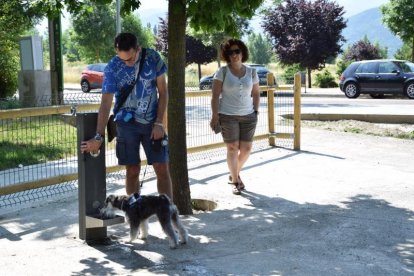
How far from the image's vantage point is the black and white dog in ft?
16.7

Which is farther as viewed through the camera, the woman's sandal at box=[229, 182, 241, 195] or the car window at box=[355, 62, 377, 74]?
the car window at box=[355, 62, 377, 74]

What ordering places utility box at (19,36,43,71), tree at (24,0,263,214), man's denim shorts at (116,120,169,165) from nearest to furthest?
1. man's denim shorts at (116,120,169,165)
2. tree at (24,0,263,214)
3. utility box at (19,36,43,71)

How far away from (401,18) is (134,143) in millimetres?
30474

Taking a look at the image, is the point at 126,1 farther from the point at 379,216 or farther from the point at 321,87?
the point at 321,87

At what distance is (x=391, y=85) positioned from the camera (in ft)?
82.4

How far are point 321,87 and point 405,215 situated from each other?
3163 centimetres

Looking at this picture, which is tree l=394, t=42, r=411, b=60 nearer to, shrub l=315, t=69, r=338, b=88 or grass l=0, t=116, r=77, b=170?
shrub l=315, t=69, r=338, b=88

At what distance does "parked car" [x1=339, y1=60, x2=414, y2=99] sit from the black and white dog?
21.4 meters

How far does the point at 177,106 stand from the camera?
20.8ft

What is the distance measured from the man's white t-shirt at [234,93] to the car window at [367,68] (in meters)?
19.2

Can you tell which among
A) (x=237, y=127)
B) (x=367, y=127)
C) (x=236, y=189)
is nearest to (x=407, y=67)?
(x=367, y=127)

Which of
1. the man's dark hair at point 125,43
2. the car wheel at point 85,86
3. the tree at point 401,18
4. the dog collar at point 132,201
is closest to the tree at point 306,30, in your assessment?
the tree at point 401,18

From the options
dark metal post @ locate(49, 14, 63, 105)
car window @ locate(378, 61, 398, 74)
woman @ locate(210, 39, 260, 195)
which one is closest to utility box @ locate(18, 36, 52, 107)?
dark metal post @ locate(49, 14, 63, 105)

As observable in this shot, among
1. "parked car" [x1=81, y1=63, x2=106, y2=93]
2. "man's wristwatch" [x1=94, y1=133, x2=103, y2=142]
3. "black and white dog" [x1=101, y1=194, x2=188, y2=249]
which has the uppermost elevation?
"parked car" [x1=81, y1=63, x2=106, y2=93]
